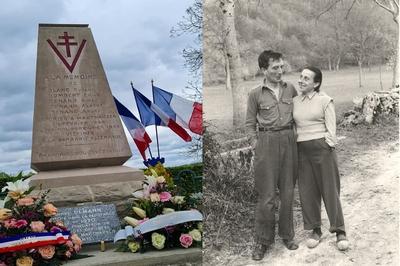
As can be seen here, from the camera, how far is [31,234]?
19.5ft

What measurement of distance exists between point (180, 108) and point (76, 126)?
1.66 metres

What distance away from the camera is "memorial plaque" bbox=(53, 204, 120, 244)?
669 cm

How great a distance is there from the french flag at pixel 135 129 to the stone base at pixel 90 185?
3.81ft

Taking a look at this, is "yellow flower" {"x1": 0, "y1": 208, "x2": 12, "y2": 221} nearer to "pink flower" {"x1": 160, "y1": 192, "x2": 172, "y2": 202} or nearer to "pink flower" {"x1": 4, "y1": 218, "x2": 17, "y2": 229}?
"pink flower" {"x1": 4, "y1": 218, "x2": 17, "y2": 229}

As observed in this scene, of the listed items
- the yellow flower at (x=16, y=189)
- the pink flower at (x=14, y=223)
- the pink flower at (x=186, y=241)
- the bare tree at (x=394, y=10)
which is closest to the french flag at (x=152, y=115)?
the pink flower at (x=186, y=241)

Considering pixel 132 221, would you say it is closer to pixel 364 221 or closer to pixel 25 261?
pixel 25 261

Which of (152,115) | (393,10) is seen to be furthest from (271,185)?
(152,115)

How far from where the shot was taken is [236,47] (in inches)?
171

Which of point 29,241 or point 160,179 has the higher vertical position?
Result: point 160,179

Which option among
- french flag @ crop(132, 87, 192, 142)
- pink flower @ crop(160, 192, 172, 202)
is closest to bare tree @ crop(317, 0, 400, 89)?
pink flower @ crop(160, 192, 172, 202)

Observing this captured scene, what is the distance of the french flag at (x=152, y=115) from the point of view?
28.3ft

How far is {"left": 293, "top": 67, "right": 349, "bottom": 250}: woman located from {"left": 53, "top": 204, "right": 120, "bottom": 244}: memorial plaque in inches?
120

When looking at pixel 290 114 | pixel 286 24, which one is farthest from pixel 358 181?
pixel 286 24

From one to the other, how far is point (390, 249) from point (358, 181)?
19.5 inches
